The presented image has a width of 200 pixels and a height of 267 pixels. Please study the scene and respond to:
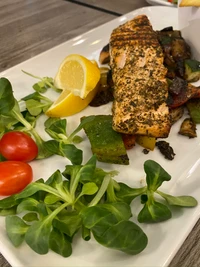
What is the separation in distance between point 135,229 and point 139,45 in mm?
1032

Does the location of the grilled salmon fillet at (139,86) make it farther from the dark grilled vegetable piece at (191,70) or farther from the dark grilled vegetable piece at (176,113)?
the dark grilled vegetable piece at (191,70)

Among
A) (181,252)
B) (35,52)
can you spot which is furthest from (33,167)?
(35,52)

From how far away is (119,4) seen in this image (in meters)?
3.34

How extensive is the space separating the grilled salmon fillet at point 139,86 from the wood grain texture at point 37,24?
945 millimetres


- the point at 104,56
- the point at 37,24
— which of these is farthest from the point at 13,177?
the point at 37,24

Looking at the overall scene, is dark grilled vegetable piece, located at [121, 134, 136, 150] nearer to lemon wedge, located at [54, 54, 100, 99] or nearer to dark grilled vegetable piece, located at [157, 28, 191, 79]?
lemon wedge, located at [54, 54, 100, 99]

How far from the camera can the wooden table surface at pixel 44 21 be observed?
2.58 metres

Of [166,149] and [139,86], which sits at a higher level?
[139,86]

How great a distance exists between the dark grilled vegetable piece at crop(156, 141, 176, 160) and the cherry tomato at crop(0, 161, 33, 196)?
0.59 metres

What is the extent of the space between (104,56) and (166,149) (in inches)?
33.3

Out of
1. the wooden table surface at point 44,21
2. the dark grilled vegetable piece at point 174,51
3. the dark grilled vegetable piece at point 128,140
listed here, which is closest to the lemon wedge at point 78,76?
the dark grilled vegetable piece at point 128,140

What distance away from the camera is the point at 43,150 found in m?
1.55

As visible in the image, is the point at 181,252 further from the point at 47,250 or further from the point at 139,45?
the point at 139,45

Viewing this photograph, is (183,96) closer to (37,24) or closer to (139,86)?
(139,86)
